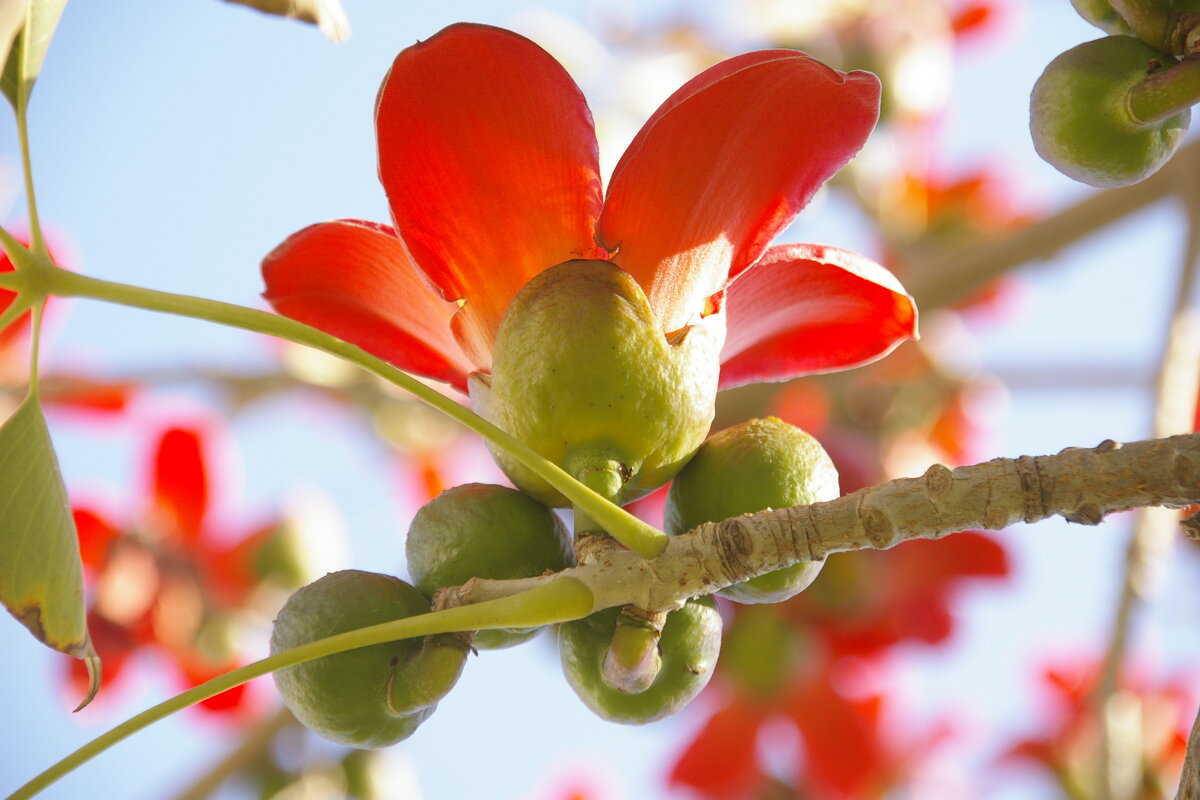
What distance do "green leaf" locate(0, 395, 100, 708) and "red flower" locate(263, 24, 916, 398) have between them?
0.60ft

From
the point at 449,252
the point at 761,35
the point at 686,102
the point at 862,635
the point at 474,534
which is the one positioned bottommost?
the point at 474,534

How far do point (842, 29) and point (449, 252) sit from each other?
63.1 inches

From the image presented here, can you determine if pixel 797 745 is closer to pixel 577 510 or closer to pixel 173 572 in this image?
pixel 173 572

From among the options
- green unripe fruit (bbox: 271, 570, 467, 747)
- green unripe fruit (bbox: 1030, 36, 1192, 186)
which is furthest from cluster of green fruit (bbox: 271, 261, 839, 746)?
green unripe fruit (bbox: 1030, 36, 1192, 186)

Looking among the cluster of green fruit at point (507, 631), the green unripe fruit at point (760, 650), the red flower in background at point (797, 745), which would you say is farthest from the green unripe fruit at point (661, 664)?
the red flower in background at point (797, 745)

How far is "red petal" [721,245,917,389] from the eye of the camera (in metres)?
0.73

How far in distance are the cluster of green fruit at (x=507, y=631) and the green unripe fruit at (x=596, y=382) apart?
0.03m

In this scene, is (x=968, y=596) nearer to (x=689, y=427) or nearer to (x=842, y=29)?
(x=842, y=29)

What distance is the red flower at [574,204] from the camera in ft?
2.14

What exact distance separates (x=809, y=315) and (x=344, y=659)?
370 millimetres

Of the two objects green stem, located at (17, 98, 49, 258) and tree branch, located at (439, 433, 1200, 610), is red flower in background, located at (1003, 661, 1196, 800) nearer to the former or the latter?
tree branch, located at (439, 433, 1200, 610)

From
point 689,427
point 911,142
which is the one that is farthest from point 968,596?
point 689,427

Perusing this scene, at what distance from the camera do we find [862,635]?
1.64 metres

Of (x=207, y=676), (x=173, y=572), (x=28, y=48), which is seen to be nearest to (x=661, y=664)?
(x=28, y=48)
